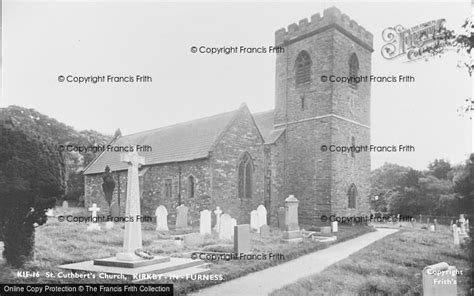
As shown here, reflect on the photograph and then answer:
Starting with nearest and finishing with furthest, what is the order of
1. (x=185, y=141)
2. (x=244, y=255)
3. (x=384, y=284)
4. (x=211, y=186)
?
(x=384, y=284) → (x=244, y=255) → (x=211, y=186) → (x=185, y=141)

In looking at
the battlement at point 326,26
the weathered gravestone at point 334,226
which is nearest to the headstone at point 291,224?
the weathered gravestone at point 334,226

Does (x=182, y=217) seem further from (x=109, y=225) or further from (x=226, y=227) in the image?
(x=109, y=225)

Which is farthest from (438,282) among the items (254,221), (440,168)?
(254,221)

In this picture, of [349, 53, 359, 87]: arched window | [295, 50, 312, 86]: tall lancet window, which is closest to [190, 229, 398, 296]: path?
[349, 53, 359, 87]: arched window

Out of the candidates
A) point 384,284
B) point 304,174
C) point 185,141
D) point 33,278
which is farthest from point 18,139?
point 304,174

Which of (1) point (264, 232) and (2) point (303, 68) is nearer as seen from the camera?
(1) point (264, 232)

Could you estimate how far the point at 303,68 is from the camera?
55.4 feet

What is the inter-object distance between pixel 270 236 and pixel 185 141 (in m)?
5.88

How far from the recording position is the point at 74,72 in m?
8.14

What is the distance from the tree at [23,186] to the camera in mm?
6902

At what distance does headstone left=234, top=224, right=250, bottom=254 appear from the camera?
29.7ft

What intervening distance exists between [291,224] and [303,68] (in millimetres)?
7381

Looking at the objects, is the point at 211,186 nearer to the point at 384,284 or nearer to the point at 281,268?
the point at 281,268

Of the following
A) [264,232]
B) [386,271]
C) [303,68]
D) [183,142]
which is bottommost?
[386,271]
